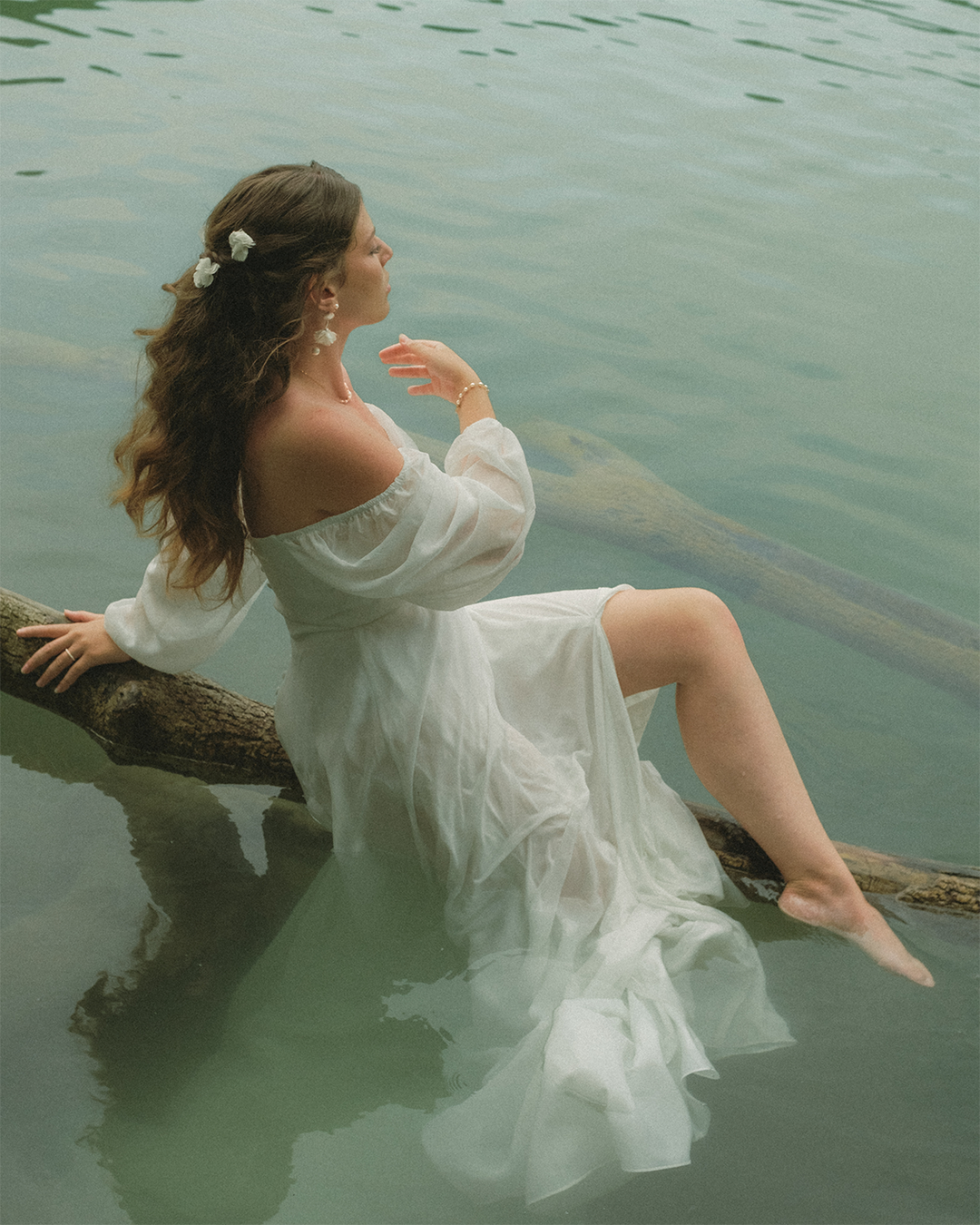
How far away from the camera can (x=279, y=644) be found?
4.14 metres

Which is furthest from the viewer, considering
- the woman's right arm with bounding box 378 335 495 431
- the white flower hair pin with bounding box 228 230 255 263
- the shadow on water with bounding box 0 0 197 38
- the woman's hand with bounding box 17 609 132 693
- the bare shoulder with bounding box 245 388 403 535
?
the shadow on water with bounding box 0 0 197 38

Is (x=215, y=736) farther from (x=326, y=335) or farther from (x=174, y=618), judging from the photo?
(x=326, y=335)

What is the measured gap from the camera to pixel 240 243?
227 cm

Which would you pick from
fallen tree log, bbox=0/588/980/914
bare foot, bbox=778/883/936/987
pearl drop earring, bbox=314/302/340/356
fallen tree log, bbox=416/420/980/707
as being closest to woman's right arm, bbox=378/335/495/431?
pearl drop earring, bbox=314/302/340/356

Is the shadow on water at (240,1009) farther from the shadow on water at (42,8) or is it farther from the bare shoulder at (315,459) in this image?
the shadow on water at (42,8)

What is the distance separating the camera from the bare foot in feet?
8.95

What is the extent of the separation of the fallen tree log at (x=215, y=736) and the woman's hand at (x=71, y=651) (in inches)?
1.6

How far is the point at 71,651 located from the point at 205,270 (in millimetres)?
1029

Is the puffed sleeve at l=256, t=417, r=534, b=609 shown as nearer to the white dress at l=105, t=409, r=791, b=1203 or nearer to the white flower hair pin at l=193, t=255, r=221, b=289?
the white dress at l=105, t=409, r=791, b=1203

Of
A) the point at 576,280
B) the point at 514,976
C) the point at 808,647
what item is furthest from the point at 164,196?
the point at 514,976

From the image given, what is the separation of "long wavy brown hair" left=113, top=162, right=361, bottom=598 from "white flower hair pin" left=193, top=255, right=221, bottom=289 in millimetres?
22

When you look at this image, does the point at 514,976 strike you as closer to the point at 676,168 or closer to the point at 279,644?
the point at 279,644

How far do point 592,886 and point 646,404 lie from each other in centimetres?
392

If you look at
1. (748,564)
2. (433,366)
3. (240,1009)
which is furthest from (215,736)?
(748,564)
